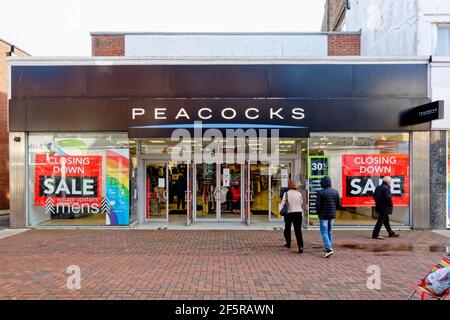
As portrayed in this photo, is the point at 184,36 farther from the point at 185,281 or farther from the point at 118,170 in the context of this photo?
the point at 185,281

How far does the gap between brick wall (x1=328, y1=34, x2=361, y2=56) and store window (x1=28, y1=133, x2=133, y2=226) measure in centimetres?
1001

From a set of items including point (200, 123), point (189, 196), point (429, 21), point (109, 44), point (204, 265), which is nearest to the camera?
point (204, 265)

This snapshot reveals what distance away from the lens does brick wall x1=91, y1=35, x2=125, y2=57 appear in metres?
15.1

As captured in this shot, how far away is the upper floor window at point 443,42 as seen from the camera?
37.1 feet

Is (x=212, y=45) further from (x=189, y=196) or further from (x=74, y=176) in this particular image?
Result: (x=74, y=176)

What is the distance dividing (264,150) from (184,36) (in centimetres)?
627

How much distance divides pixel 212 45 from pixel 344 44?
591cm

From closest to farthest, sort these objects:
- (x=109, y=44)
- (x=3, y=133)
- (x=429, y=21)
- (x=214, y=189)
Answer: (x=429, y=21) < (x=214, y=189) < (x=109, y=44) < (x=3, y=133)

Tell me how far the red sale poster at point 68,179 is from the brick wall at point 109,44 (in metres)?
5.91

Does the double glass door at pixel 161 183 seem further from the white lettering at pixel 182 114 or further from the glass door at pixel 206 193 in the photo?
the white lettering at pixel 182 114

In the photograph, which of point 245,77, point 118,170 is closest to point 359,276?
point 245,77

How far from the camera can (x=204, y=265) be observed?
23.0ft

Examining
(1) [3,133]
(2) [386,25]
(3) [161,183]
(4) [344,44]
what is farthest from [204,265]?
(1) [3,133]

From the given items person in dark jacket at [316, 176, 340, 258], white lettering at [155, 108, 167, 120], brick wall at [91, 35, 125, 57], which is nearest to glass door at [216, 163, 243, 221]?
A: white lettering at [155, 108, 167, 120]
